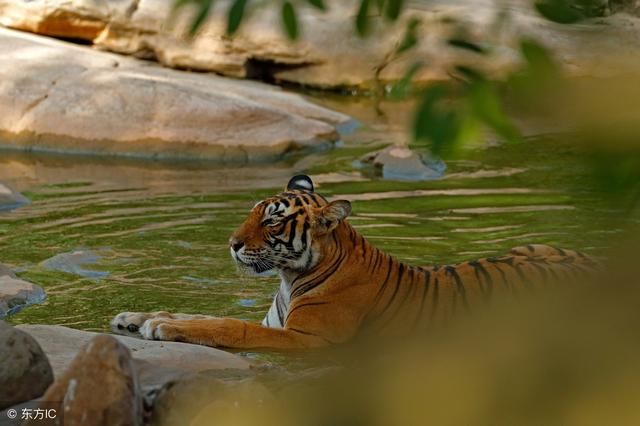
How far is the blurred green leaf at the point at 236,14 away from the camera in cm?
163

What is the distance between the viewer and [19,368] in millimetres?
4055

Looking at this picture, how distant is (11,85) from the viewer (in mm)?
12172

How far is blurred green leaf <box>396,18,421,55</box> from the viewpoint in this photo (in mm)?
1514

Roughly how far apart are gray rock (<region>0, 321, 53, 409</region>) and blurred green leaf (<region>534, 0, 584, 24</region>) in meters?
2.97

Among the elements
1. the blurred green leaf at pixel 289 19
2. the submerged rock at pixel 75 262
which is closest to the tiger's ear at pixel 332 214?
the submerged rock at pixel 75 262

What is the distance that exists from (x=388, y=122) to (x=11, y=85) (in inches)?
156

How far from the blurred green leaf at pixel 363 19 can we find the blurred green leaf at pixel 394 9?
27mm

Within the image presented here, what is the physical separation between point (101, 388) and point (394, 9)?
2.24 metres

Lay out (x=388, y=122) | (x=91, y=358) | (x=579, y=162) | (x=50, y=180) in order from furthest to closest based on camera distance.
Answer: (x=388, y=122) → (x=50, y=180) → (x=91, y=358) → (x=579, y=162)

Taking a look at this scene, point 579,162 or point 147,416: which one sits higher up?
point 579,162

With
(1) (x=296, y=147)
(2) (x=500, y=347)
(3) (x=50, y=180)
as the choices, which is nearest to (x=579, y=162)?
(2) (x=500, y=347)

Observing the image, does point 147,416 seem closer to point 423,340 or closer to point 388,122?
point 423,340

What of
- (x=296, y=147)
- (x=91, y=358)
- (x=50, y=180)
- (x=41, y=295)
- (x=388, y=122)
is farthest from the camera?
(x=388, y=122)

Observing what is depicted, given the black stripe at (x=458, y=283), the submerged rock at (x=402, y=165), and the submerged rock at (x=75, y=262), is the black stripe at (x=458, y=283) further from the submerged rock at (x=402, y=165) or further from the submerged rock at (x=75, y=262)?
the submerged rock at (x=402, y=165)
